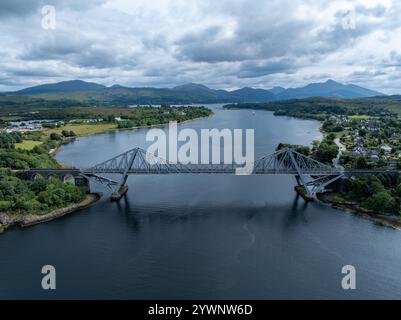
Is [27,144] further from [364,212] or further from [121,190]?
[364,212]

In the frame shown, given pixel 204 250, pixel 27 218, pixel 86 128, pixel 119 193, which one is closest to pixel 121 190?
pixel 119 193

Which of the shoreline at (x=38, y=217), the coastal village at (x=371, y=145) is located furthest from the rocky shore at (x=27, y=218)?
the coastal village at (x=371, y=145)

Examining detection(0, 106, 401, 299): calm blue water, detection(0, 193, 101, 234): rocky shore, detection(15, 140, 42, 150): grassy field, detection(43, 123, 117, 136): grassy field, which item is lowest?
detection(0, 106, 401, 299): calm blue water

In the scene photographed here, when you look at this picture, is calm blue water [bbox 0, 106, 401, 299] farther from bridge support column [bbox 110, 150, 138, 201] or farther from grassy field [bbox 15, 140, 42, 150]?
grassy field [bbox 15, 140, 42, 150]

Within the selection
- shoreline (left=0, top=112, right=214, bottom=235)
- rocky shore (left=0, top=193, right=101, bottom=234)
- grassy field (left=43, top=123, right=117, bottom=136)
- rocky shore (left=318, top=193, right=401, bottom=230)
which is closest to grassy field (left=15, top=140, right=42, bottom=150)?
grassy field (left=43, top=123, right=117, bottom=136)

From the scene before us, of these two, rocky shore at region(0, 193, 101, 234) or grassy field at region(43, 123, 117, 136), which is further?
grassy field at region(43, 123, 117, 136)
